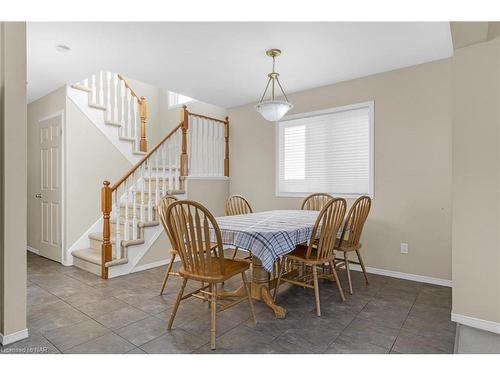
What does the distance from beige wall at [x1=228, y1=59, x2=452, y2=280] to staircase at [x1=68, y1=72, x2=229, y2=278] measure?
206 centimetres

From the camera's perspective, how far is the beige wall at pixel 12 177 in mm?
1895

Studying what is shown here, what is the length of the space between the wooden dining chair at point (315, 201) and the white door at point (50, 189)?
3.36 metres

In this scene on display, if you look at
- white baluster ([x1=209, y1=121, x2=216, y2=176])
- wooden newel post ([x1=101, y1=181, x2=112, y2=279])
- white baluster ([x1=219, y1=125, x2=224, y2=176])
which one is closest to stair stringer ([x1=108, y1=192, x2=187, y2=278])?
wooden newel post ([x1=101, y1=181, x2=112, y2=279])

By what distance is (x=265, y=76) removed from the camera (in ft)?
12.0

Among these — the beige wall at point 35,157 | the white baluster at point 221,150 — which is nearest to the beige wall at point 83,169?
the beige wall at point 35,157

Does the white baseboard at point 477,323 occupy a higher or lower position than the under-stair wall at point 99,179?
lower

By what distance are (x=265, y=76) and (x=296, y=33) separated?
1.09 m

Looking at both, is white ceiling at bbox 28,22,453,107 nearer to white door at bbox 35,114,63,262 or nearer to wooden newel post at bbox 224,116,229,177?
white door at bbox 35,114,63,262

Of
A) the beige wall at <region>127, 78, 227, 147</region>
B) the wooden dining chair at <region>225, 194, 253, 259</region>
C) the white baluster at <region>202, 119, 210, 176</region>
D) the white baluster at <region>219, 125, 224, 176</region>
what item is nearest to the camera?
the wooden dining chair at <region>225, 194, 253, 259</region>

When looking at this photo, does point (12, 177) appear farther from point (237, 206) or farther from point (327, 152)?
point (327, 152)

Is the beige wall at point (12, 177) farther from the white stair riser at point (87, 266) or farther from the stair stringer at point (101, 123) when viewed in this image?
the stair stringer at point (101, 123)

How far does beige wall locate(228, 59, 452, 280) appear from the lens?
10.3 feet

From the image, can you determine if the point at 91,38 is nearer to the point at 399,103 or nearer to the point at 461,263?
the point at 399,103
